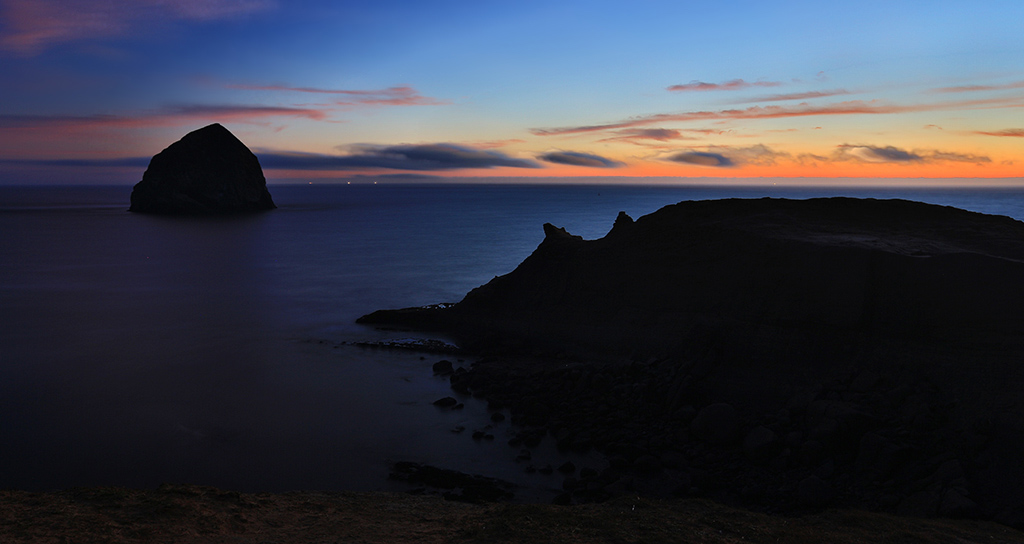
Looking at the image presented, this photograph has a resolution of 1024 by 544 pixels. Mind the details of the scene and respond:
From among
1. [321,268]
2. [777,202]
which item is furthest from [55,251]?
[777,202]

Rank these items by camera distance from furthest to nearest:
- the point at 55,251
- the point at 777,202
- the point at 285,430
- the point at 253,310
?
the point at 55,251, the point at 253,310, the point at 777,202, the point at 285,430

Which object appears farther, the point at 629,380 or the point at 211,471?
the point at 629,380

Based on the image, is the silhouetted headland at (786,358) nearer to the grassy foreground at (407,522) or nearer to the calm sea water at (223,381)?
the grassy foreground at (407,522)

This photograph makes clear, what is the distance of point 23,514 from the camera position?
12172 mm

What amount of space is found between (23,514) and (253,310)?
25429 mm

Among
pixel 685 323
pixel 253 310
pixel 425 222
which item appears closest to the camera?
pixel 685 323

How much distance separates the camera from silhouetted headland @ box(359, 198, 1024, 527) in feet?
48.4

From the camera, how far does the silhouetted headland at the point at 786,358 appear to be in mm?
14750

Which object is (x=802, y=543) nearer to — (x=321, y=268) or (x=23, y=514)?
(x=23, y=514)

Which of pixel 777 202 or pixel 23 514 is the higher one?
pixel 777 202

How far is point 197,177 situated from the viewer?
415ft

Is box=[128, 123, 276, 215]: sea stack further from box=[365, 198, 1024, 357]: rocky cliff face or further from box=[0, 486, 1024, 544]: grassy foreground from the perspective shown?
box=[0, 486, 1024, 544]: grassy foreground

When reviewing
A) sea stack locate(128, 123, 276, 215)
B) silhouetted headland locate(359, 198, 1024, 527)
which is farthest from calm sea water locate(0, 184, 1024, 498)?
sea stack locate(128, 123, 276, 215)

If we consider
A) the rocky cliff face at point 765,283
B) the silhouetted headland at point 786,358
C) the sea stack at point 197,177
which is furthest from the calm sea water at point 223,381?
the sea stack at point 197,177
